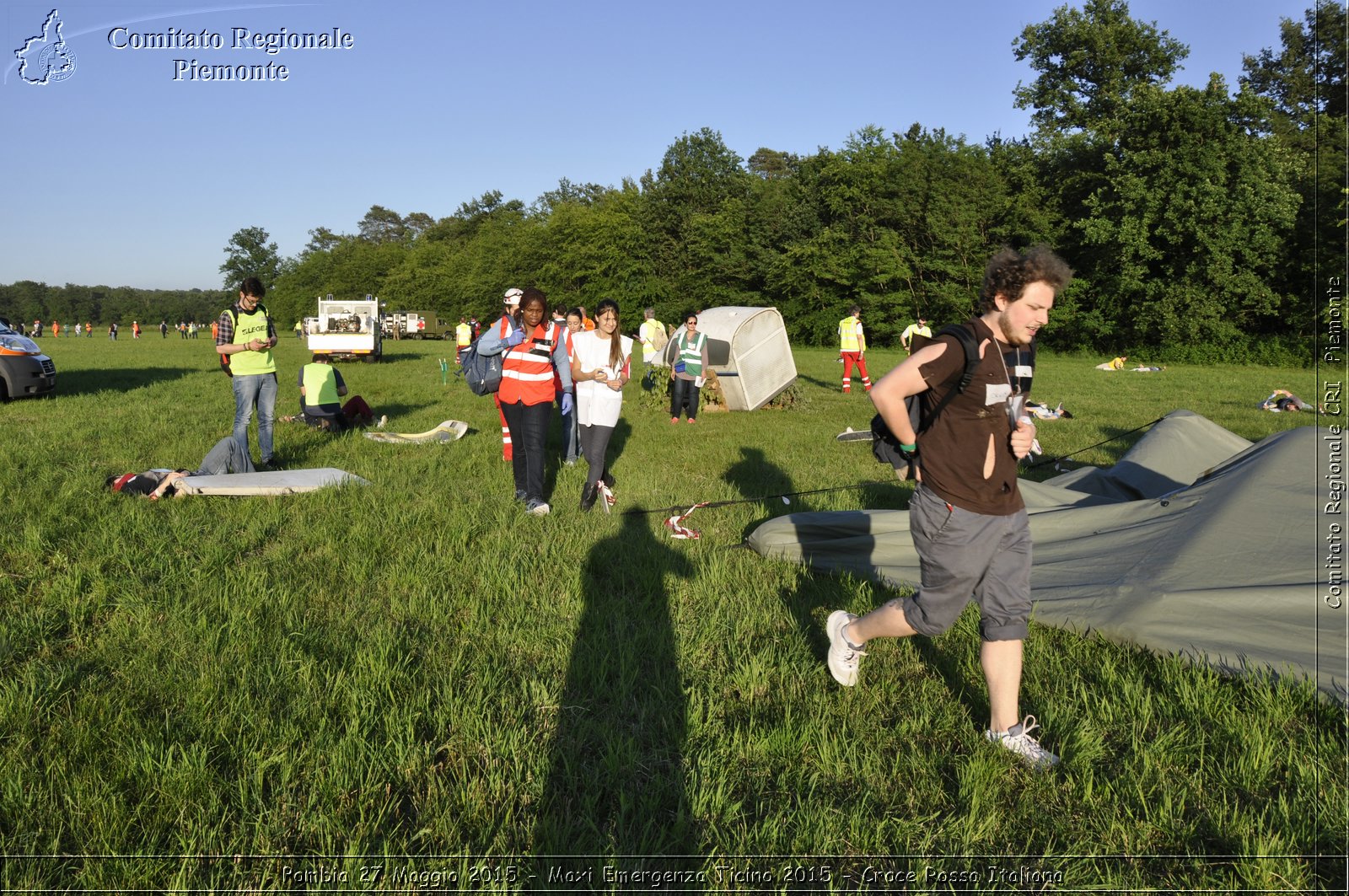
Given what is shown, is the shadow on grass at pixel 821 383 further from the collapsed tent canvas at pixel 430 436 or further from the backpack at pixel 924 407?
the backpack at pixel 924 407

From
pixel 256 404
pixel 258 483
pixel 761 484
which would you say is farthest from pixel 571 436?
pixel 258 483

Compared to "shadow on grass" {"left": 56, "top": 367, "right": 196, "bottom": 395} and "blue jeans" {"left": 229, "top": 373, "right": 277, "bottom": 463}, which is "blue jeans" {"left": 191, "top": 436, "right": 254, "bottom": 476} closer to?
"blue jeans" {"left": 229, "top": 373, "right": 277, "bottom": 463}

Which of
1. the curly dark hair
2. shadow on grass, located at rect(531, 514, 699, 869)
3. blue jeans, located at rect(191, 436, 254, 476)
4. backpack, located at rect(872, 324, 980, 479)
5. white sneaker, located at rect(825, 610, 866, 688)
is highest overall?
the curly dark hair

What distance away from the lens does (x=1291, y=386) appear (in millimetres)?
21016

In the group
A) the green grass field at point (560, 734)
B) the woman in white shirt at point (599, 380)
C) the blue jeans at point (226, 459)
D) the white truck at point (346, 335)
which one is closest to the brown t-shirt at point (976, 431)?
the green grass field at point (560, 734)

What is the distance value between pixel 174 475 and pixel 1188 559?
26.8 ft

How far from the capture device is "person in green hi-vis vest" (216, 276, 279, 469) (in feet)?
28.2

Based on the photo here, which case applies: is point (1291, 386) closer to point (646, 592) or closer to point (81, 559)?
point (646, 592)

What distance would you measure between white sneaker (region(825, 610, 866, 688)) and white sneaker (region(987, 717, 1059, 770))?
0.70 meters

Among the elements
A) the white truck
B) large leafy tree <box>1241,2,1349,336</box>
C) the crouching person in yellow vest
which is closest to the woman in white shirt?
the crouching person in yellow vest

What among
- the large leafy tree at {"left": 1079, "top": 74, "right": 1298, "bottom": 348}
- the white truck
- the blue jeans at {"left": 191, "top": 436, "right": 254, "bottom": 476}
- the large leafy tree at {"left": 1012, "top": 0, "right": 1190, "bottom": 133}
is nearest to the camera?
the blue jeans at {"left": 191, "top": 436, "right": 254, "bottom": 476}

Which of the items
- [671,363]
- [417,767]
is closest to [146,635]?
[417,767]

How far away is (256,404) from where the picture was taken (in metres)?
9.19

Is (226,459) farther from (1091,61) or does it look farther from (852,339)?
(1091,61)
